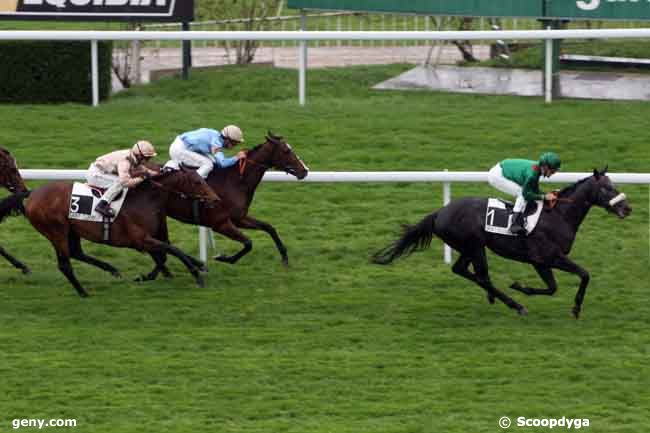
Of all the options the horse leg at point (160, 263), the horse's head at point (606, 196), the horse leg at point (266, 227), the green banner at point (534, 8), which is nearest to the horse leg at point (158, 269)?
the horse leg at point (160, 263)

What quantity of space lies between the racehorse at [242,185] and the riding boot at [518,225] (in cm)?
164

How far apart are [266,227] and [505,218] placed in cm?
183

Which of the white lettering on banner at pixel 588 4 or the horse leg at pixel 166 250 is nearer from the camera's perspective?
the horse leg at pixel 166 250

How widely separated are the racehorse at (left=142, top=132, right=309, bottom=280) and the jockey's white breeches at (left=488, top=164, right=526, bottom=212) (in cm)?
134

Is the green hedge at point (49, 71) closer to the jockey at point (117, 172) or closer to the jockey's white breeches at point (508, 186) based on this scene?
the jockey at point (117, 172)

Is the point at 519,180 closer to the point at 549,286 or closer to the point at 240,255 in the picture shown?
the point at 549,286

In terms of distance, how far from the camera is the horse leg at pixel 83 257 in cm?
969

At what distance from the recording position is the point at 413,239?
933cm

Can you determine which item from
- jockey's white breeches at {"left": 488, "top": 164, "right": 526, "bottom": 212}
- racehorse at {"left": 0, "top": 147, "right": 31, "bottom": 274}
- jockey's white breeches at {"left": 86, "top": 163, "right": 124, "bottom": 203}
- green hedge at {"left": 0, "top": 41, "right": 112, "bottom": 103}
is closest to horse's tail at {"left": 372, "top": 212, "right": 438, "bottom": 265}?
jockey's white breeches at {"left": 488, "top": 164, "right": 526, "bottom": 212}

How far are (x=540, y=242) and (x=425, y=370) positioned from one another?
1.38 metres

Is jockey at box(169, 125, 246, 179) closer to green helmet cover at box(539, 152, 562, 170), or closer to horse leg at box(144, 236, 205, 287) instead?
horse leg at box(144, 236, 205, 287)

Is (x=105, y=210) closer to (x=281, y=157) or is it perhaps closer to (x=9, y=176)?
(x=9, y=176)

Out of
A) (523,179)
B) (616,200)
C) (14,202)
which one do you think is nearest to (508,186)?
(523,179)

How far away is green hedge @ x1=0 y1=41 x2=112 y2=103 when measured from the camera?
42.1 feet
